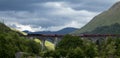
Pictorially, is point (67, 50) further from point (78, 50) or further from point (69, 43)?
point (69, 43)

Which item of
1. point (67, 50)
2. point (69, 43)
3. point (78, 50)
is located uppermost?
point (69, 43)

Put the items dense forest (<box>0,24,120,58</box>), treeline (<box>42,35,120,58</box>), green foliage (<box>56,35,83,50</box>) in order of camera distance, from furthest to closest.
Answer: green foliage (<box>56,35,83,50</box>) → treeline (<box>42,35,120,58</box>) → dense forest (<box>0,24,120,58</box>)

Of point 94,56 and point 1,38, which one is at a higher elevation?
point 1,38

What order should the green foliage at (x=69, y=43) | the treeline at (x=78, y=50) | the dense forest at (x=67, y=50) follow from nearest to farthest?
the dense forest at (x=67, y=50)
the treeline at (x=78, y=50)
the green foliage at (x=69, y=43)

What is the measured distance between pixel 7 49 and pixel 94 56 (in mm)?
41295

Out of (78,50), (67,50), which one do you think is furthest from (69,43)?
(78,50)

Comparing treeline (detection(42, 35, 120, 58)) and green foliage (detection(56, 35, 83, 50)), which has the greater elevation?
green foliage (detection(56, 35, 83, 50))

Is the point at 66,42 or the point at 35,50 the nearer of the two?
the point at 66,42

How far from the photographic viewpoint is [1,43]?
121688 mm

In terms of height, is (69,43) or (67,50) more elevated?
(69,43)

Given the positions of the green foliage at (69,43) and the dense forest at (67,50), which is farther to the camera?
the green foliage at (69,43)

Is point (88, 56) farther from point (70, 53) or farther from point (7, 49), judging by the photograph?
point (7, 49)

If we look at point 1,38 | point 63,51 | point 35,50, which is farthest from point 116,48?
point 1,38

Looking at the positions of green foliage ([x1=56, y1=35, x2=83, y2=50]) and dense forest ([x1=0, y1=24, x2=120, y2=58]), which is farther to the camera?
green foliage ([x1=56, y1=35, x2=83, y2=50])
